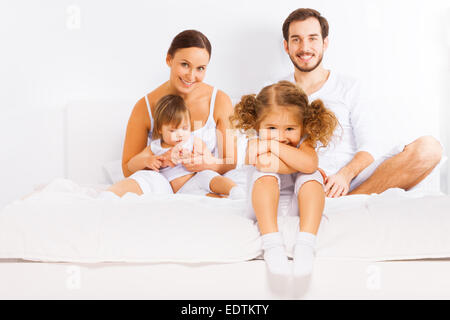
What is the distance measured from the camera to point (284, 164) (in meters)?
1.30

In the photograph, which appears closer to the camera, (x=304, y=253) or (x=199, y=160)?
(x=304, y=253)

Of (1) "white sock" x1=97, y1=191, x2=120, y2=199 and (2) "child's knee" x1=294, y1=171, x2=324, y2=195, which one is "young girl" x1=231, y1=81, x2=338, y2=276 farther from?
(1) "white sock" x1=97, y1=191, x2=120, y2=199

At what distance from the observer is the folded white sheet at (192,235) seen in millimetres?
1202

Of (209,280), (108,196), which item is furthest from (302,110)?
(108,196)

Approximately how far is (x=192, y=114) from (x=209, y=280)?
1034mm

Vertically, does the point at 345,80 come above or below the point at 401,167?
above

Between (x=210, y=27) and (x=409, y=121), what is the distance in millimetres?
1063

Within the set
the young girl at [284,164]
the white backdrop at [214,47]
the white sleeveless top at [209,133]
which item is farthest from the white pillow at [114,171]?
the young girl at [284,164]

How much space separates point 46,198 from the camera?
56.0 inches

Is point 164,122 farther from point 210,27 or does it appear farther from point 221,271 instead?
point 221,271

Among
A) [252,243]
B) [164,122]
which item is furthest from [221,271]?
[164,122]

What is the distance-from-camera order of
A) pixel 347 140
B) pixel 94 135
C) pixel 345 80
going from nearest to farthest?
pixel 347 140 < pixel 345 80 < pixel 94 135

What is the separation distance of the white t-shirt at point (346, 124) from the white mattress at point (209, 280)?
0.79 m

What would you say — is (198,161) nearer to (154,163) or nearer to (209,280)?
(154,163)
